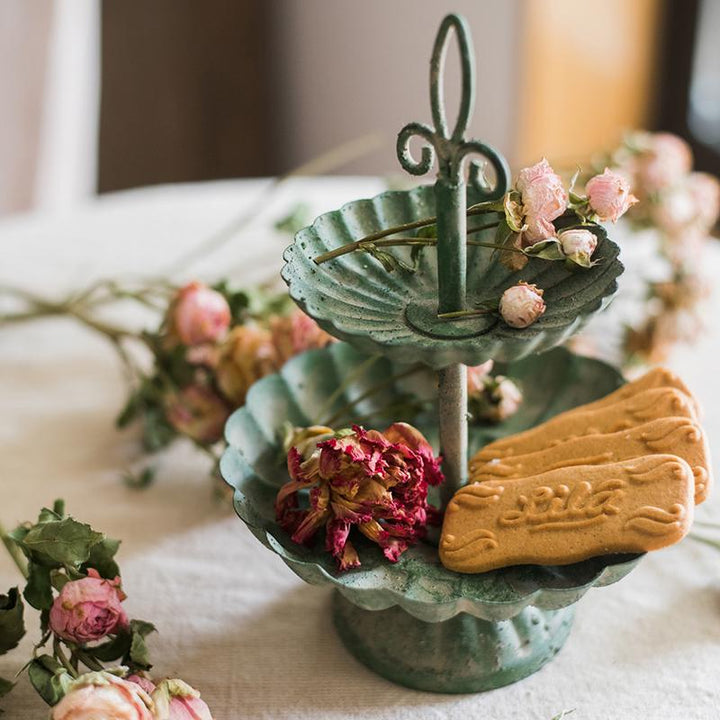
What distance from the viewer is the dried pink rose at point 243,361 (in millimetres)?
847

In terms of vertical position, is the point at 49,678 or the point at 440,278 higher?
the point at 440,278

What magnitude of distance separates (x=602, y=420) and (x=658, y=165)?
0.48 m

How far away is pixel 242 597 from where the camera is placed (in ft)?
2.47

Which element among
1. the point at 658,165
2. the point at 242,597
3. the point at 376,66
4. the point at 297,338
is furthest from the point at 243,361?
the point at 376,66

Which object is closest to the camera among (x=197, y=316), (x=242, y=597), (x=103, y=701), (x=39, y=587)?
(x=103, y=701)

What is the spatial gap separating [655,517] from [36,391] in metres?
0.72

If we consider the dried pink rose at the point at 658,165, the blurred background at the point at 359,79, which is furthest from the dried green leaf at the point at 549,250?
the blurred background at the point at 359,79

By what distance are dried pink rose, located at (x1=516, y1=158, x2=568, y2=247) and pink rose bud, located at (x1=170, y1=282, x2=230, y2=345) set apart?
0.38 metres

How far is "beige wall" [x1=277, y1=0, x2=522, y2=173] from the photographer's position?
224 centimetres

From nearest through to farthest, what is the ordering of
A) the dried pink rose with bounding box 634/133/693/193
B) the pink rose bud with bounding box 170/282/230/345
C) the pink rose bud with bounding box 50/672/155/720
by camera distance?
the pink rose bud with bounding box 50/672/155/720 < the pink rose bud with bounding box 170/282/230/345 < the dried pink rose with bounding box 634/133/693/193

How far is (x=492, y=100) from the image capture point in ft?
7.56

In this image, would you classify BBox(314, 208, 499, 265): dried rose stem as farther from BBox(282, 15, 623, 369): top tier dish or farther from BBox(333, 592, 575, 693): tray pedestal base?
BBox(333, 592, 575, 693): tray pedestal base

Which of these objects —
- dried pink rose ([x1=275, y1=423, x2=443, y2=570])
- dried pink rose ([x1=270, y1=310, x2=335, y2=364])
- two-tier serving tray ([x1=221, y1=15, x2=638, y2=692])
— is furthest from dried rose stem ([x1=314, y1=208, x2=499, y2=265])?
dried pink rose ([x1=270, y1=310, x2=335, y2=364])

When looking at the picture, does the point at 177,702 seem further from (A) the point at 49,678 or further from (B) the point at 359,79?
(B) the point at 359,79
